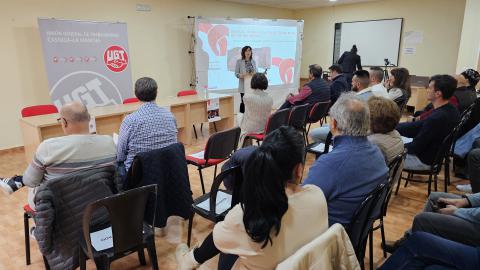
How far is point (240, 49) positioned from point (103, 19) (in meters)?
2.76

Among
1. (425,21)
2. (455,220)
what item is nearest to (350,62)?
(425,21)

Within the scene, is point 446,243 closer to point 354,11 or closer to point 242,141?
point 242,141

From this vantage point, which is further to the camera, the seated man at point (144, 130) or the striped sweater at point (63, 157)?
the seated man at point (144, 130)

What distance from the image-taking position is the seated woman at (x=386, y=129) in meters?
2.02

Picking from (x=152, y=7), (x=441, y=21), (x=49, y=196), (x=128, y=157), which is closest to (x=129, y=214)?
(x=49, y=196)

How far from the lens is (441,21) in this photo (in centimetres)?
653

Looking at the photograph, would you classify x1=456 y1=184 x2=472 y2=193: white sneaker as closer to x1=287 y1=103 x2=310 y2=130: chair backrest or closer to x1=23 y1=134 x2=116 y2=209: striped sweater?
x1=287 y1=103 x2=310 y2=130: chair backrest

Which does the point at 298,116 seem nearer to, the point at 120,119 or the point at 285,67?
the point at 120,119

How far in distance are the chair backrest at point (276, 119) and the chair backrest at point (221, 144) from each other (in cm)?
59

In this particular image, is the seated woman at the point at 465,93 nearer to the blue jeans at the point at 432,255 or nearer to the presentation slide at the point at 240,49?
the blue jeans at the point at 432,255

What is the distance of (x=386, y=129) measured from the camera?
2068 millimetres

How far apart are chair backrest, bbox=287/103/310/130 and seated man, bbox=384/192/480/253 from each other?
5.88ft

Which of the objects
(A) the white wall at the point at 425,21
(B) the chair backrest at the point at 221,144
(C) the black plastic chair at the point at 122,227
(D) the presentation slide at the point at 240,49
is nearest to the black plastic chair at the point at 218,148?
(B) the chair backrest at the point at 221,144

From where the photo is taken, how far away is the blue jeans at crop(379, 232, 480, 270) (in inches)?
57.4
